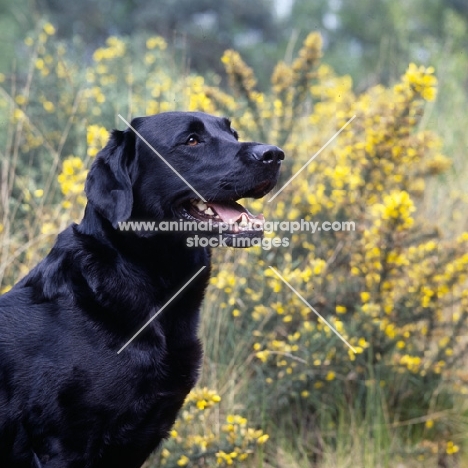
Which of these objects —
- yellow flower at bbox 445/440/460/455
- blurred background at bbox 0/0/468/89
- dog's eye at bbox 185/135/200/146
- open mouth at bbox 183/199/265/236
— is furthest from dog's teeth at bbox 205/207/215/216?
blurred background at bbox 0/0/468/89

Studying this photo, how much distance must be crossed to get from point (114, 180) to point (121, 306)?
468 mm

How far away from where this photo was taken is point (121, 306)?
236 cm

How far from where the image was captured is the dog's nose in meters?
2.52

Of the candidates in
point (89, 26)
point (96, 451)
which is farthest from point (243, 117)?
point (89, 26)

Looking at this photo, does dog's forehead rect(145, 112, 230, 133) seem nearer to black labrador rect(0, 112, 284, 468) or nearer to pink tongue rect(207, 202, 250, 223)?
black labrador rect(0, 112, 284, 468)

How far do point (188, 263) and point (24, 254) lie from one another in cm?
154

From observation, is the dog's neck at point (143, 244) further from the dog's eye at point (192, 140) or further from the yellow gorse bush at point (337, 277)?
the yellow gorse bush at point (337, 277)

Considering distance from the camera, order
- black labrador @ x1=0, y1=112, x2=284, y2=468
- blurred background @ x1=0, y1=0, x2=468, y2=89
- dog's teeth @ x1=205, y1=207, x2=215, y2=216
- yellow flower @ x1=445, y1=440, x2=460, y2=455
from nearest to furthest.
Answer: black labrador @ x1=0, y1=112, x2=284, y2=468 < dog's teeth @ x1=205, y1=207, x2=215, y2=216 < yellow flower @ x1=445, y1=440, x2=460, y2=455 < blurred background @ x1=0, y1=0, x2=468, y2=89

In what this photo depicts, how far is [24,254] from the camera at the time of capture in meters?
3.75

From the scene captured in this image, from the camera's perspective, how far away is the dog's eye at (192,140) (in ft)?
8.71

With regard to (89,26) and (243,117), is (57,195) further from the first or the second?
(89,26)

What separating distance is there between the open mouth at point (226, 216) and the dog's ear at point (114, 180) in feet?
0.90

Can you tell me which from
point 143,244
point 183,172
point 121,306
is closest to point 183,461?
point 121,306

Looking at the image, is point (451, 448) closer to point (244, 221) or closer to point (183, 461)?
point (183, 461)
